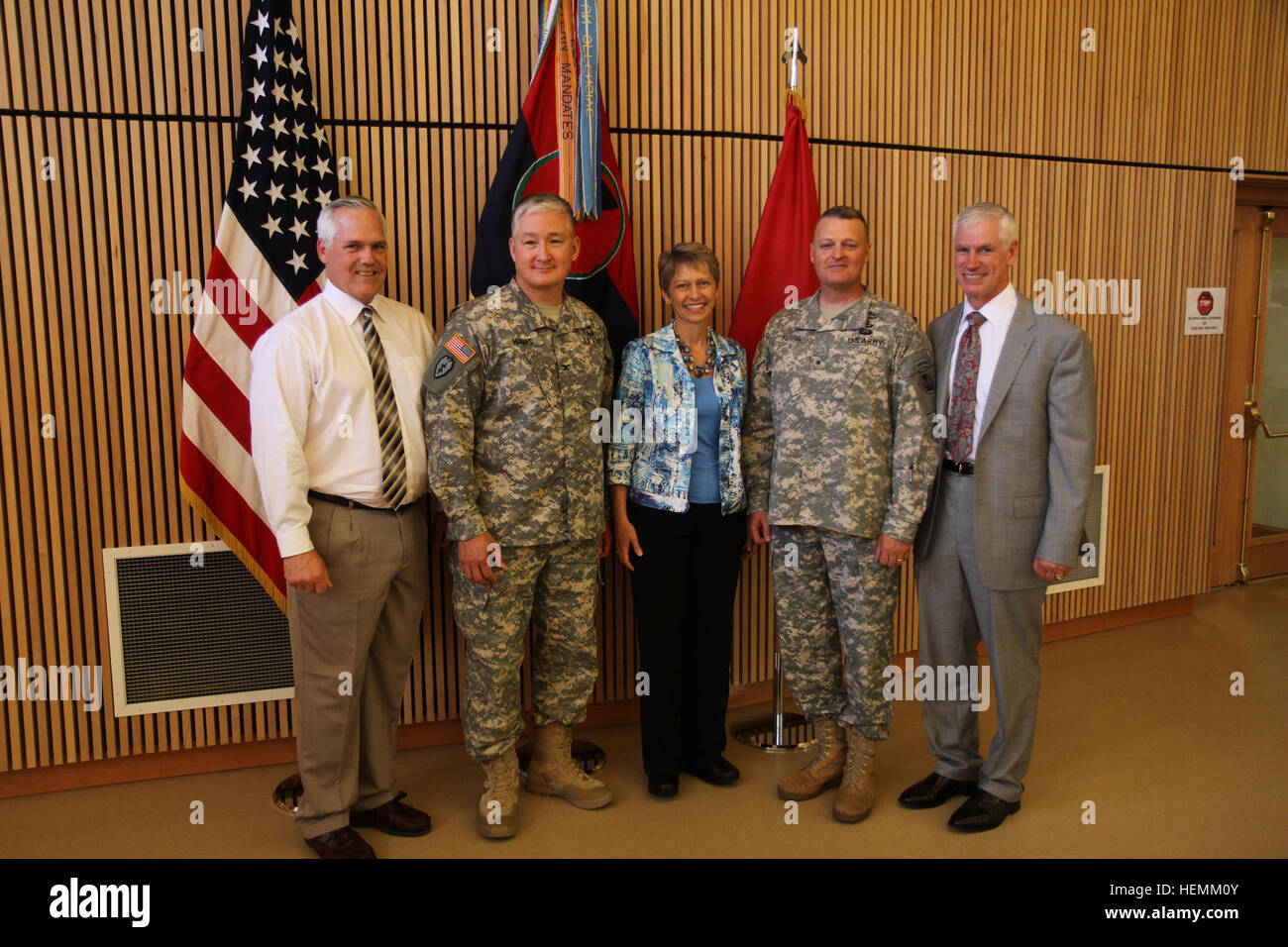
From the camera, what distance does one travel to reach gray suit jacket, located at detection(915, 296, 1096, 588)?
3.07m

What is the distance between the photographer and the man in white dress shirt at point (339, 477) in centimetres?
286

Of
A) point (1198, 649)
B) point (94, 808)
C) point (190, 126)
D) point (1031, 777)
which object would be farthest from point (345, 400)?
point (1198, 649)

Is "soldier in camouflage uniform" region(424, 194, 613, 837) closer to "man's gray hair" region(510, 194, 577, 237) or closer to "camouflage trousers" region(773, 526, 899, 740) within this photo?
"man's gray hair" region(510, 194, 577, 237)

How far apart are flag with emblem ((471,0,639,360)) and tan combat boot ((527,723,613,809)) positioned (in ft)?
5.31

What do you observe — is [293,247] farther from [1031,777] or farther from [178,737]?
[1031,777]

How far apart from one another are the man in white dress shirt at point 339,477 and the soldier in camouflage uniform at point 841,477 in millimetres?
1307

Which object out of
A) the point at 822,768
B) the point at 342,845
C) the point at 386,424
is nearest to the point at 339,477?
the point at 386,424

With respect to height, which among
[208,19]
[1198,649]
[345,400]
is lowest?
[1198,649]

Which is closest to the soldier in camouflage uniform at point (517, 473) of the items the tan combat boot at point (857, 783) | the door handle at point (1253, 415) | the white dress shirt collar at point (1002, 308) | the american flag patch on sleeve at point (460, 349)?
the american flag patch on sleeve at point (460, 349)

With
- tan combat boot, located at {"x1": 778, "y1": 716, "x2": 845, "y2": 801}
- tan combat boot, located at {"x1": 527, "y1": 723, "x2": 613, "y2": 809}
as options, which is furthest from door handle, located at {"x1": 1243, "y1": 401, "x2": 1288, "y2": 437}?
tan combat boot, located at {"x1": 527, "y1": 723, "x2": 613, "y2": 809}

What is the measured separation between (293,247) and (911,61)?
321cm

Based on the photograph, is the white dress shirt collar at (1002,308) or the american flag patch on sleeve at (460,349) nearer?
the american flag patch on sleeve at (460,349)

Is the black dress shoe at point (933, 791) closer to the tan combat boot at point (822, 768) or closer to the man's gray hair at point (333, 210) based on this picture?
the tan combat boot at point (822, 768)
